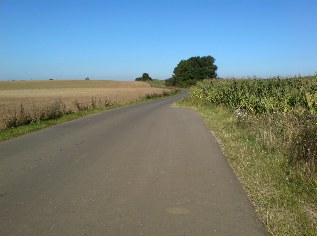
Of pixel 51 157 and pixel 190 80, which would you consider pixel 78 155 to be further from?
pixel 190 80

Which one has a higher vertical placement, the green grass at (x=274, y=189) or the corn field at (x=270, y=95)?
the corn field at (x=270, y=95)

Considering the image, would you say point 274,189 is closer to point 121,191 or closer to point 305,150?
point 305,150

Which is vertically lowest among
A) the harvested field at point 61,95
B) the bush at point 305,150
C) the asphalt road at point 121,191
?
the harvested field at point 61,95

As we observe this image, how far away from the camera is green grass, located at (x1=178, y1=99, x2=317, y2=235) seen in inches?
199

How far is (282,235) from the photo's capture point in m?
4.67

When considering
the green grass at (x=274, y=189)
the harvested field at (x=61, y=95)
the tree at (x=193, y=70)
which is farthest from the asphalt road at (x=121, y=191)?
the tree at (x=193, y=70)

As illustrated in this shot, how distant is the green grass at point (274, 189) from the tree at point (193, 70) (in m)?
115

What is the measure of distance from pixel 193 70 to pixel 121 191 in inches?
4752

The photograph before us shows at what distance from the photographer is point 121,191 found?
21.6 feet

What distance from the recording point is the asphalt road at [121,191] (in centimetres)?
500

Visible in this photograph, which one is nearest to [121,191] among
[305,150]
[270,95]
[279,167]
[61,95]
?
[279,167]

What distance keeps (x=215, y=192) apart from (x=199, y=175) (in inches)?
48.0

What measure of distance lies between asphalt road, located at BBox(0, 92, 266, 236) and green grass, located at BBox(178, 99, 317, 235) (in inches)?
9.0

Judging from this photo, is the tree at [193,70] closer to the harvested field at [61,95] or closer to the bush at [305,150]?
the harvested field at [61,95]
